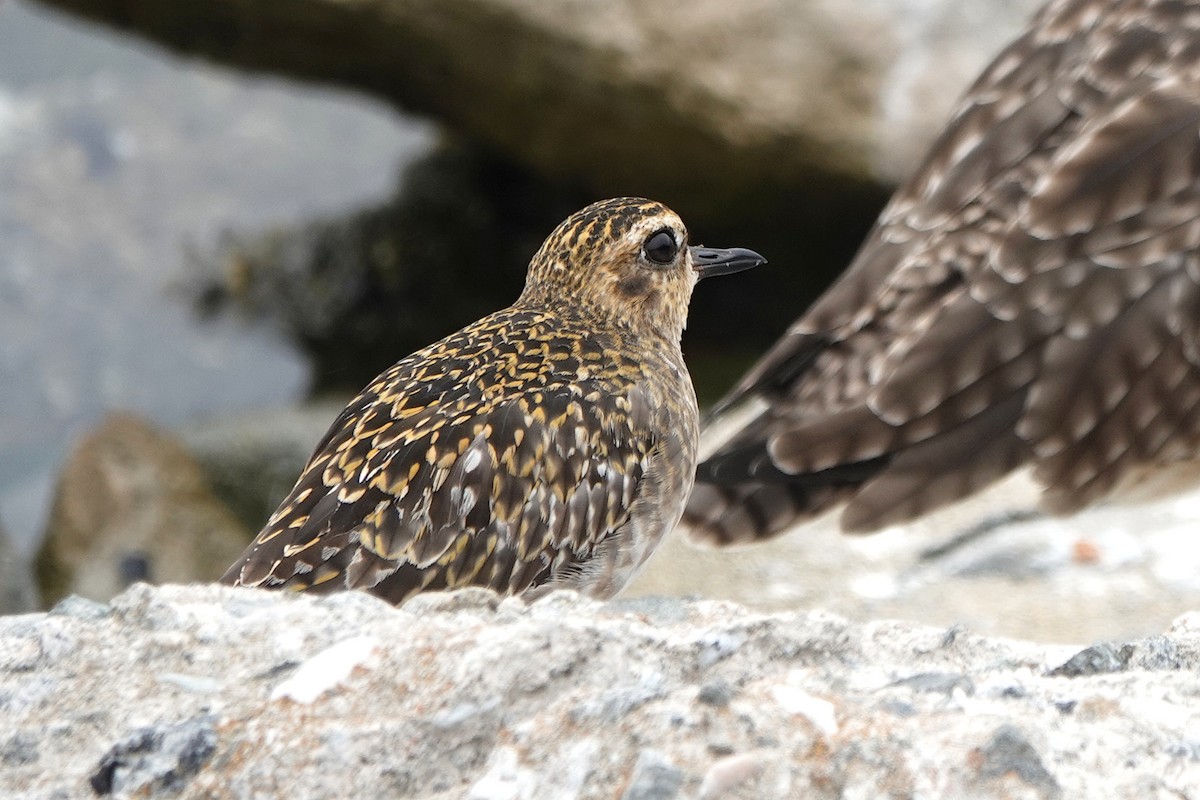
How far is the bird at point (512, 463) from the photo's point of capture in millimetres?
3186

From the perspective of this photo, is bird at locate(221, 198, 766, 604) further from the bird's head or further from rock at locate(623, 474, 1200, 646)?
rock at locate(623, 474, 1200, 646)

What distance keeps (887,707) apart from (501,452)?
102cm

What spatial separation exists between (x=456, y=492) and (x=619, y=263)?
103cm

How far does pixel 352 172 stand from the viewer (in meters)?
10.6

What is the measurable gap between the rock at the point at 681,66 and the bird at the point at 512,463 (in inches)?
197

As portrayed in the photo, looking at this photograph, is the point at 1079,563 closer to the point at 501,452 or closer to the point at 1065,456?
the point at 1065,456

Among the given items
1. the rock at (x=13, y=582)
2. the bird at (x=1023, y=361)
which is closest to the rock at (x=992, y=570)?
the bird at (x=1023, y=361)

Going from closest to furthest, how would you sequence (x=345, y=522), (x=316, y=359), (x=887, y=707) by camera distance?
(x=887, y=707) → (x=345, y=522) → (x=316, y=359)

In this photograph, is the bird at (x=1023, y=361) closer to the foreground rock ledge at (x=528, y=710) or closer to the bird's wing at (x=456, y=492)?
the bird's wing at (x=456, y=492)

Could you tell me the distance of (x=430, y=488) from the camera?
3227 mm

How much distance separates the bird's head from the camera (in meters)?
4.11

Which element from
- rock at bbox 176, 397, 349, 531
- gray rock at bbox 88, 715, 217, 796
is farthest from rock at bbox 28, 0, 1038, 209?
gray rock at bbox 88, 715, 217, 796

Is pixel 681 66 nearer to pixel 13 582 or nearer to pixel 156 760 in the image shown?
pixel 13 582

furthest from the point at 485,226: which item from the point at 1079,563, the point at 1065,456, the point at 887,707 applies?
the point at 887,707
